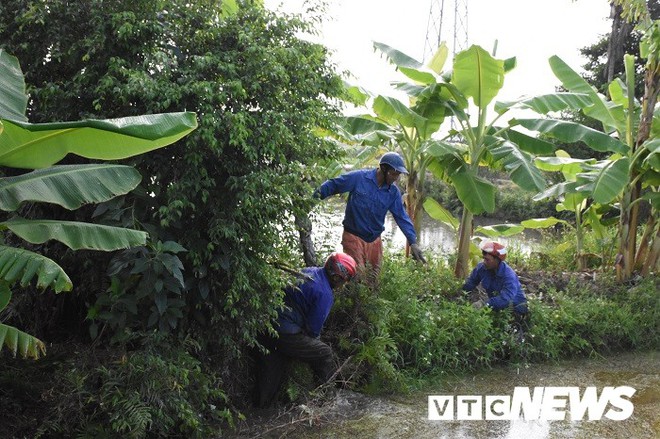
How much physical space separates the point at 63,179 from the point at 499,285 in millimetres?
4983

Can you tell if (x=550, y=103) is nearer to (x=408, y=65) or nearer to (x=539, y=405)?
(x=408, y=65)

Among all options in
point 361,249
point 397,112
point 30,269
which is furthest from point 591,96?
point 30,269

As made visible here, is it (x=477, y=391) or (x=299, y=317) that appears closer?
(x=299, y=317)

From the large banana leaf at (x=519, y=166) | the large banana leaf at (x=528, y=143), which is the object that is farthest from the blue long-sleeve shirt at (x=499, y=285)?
the large banana leaf at (x=528, y=143)

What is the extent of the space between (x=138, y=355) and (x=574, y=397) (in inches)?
160

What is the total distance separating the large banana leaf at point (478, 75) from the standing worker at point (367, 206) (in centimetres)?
156

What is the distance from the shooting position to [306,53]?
5324 mm

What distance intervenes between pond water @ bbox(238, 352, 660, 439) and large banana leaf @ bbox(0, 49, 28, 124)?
2.81 metres

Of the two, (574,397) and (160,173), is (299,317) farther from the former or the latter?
(574,397)

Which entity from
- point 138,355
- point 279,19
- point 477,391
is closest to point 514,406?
point 477,391

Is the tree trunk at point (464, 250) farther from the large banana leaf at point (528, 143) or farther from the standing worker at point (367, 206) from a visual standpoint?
the standing worker at point (367, 206)

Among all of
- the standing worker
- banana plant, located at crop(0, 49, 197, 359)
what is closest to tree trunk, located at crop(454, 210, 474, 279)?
the standing worker

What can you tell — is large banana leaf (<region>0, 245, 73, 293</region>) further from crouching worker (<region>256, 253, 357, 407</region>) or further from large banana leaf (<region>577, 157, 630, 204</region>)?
large banana leaf (<region>577, 157, 630, 204</region>)

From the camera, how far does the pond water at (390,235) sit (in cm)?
584
